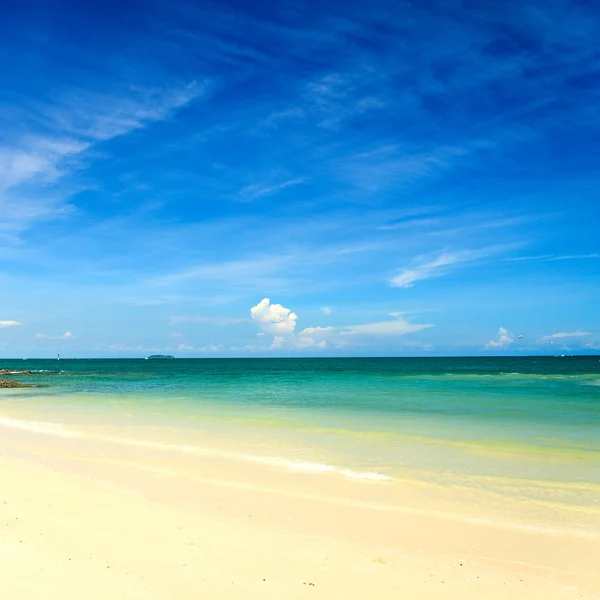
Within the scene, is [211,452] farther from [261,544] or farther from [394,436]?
[261,544]

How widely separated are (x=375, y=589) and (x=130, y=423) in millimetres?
17165

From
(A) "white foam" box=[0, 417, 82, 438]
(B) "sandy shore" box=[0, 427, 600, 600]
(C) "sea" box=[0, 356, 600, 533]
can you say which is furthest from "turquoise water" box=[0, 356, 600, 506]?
(B) "sandy shore" box=[0, 427, 600, 600]

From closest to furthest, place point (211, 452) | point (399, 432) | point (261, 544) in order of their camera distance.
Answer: point (261, 544), point (211, 452), point (399, 432)

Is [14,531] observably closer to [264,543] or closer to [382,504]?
[264,543]

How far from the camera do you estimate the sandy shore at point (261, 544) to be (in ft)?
19.7

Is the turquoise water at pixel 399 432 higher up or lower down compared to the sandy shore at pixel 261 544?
lower down

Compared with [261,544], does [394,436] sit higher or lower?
lower

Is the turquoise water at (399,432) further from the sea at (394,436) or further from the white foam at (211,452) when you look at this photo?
the white foam at (211,452)

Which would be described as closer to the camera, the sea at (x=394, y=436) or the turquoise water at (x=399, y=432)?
the sea at (x=394, y=436)

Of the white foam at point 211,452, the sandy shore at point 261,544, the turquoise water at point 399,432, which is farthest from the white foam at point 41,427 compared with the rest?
the sandy shore at point 261,544

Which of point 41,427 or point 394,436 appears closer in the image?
point 394,436

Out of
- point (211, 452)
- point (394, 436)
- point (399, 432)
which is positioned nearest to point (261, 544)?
point (211, 452)

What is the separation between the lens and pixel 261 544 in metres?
7.35

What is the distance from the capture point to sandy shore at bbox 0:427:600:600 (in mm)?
6016
